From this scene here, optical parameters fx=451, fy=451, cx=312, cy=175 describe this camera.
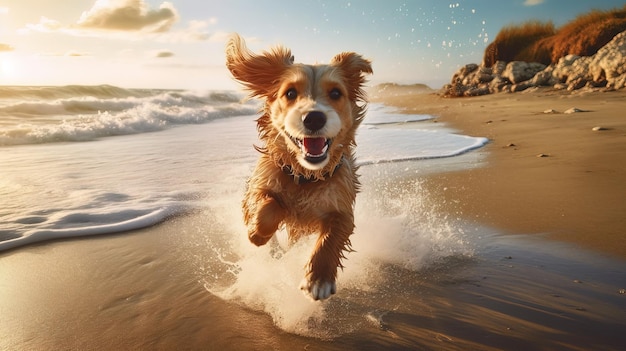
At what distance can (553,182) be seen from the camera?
5719mm

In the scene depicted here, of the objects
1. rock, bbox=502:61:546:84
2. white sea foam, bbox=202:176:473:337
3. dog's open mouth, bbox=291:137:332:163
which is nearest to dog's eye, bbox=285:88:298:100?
dog's open mouth, bbox=291:137:332:163

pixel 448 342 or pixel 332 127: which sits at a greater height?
pixel 332 127

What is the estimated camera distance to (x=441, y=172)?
705 centimetres

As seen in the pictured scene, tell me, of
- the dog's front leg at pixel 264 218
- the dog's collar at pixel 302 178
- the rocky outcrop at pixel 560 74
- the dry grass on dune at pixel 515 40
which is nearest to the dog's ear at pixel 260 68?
the dog's collar at pixel 302 178

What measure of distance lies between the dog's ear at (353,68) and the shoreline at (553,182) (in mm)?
1902

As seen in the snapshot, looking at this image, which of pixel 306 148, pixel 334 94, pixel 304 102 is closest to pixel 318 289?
pixel 306 148

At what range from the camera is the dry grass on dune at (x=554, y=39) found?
2148 centimetres

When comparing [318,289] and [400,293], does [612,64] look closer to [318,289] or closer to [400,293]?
[400,293]

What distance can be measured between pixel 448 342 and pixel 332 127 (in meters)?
1.67

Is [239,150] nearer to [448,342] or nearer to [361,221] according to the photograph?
[361,221]

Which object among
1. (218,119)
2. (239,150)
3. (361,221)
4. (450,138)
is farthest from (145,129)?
(361,221)

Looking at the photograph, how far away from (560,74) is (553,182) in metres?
16.9

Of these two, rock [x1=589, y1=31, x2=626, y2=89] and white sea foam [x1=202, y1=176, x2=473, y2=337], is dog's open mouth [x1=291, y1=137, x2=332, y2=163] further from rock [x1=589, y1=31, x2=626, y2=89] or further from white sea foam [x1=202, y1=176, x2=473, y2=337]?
rock [x1=589, y1=31, x2=626, y2=89]

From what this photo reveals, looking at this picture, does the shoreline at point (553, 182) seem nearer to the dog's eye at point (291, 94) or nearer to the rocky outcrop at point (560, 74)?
the dog's eye at point (291, 94)
